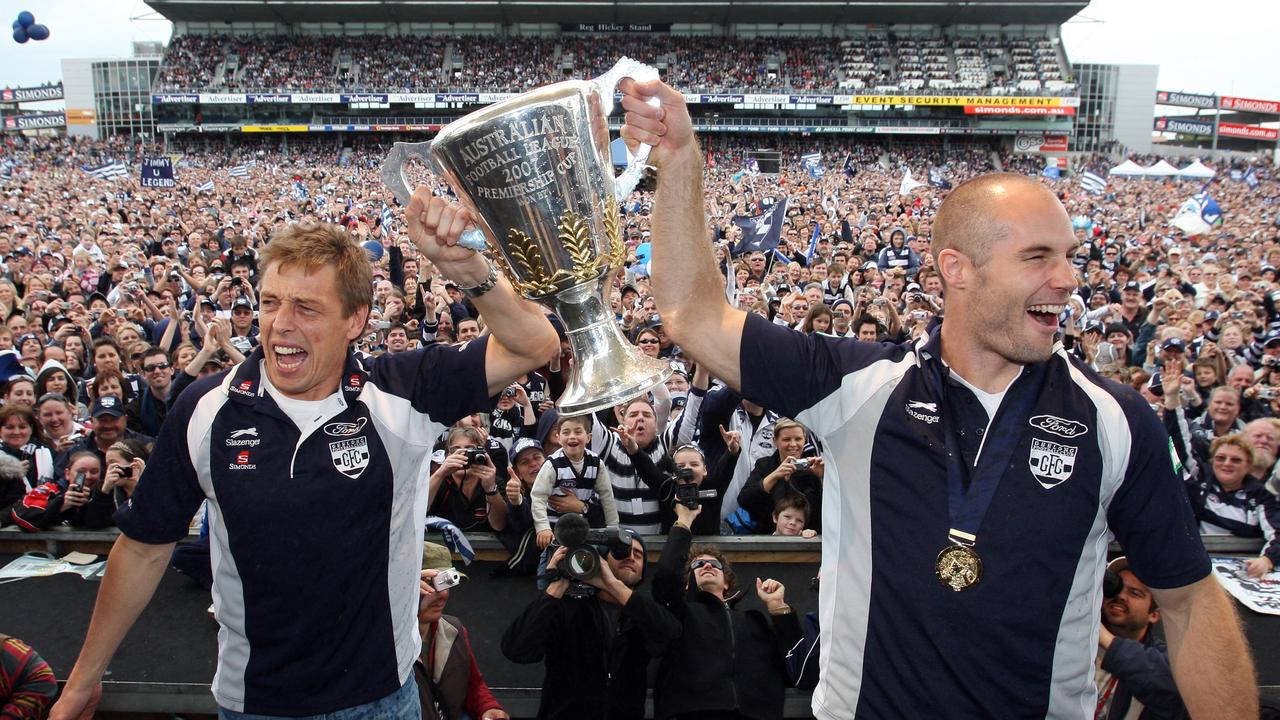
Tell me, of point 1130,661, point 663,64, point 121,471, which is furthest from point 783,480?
point 663,64

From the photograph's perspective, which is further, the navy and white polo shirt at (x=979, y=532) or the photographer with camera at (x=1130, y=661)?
the photographer with camera at (x=1130, y=661)

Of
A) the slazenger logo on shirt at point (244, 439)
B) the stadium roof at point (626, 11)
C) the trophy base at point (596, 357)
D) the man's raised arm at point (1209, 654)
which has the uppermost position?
the stadium roof at point (626, 11)

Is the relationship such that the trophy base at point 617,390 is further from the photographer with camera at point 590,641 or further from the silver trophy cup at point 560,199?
the photographer with camera at point 590,641

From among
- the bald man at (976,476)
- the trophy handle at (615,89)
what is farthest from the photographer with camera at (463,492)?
the bald man at (976,476)

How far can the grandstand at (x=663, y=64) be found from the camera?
151 feet

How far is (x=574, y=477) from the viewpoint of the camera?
169 inches

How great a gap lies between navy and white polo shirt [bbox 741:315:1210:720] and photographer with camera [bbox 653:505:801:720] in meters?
1.52

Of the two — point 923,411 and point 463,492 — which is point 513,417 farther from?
point 923,411

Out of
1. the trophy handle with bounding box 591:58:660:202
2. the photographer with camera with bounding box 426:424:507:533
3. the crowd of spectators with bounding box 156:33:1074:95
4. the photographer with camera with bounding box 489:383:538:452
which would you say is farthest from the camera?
the crowd of spectators with bounding box 156:33:1074:95

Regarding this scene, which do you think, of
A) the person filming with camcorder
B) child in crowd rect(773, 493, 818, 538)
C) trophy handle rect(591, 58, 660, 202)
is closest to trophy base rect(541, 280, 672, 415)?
trophy handle rect(591, 58, 660, 202)

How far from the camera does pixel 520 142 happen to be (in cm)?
175

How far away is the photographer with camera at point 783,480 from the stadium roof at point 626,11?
150 ft

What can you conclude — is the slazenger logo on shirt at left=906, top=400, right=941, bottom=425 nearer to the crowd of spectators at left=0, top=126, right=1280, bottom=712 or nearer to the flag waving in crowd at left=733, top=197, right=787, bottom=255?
the crowd of spectators at left=0, top=126, right=1280, bottom=712

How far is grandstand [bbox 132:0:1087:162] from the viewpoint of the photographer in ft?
151
